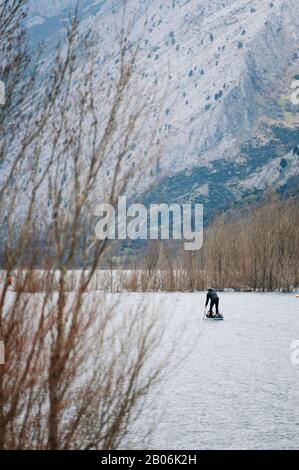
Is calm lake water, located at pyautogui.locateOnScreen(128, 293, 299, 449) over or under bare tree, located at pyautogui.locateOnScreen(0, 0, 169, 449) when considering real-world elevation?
under

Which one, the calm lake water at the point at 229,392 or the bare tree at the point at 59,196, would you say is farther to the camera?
the calm lake water at the point at 229,392

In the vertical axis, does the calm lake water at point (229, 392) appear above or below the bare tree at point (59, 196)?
below

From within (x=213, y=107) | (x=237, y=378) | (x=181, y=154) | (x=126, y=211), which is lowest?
(x=237, y=378)

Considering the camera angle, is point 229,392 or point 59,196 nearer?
point 59,196

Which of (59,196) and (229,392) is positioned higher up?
(59,196)

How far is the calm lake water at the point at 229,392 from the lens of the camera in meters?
9.08

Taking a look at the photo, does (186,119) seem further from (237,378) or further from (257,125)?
(237,378)

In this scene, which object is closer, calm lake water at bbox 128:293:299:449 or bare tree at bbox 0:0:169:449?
bare tree at bbox 0:0:169:449

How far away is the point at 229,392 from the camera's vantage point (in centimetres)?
1245

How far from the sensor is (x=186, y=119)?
183875mm

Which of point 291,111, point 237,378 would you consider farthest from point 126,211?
point 291,111

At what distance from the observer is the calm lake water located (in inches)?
357

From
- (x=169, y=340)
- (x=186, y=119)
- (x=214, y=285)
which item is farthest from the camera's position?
(x=186, y=119)

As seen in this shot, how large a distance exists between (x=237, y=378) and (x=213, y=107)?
592 feet
